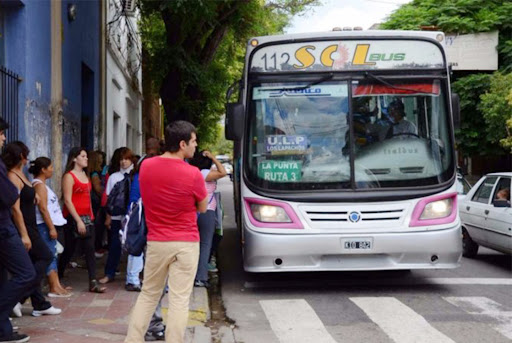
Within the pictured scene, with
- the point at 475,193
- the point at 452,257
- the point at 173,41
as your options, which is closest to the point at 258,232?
the point at 452,257

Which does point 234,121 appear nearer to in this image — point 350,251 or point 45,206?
point 350,251

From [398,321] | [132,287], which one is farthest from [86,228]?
[398,321]

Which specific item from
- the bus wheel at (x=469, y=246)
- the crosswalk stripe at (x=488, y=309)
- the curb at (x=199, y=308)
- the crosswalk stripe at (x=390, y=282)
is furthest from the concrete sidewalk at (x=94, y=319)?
the bus wheel at (x=469, y=246)

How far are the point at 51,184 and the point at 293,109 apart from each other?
413cm

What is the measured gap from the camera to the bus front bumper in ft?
28.1

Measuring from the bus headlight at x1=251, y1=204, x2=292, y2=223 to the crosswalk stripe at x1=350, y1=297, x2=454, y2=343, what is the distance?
1250 mm

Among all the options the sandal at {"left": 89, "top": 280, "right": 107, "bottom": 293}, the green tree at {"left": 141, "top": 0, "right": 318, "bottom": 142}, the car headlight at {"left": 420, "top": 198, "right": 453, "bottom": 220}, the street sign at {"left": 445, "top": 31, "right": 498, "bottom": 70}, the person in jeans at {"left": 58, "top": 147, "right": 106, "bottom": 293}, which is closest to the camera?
the person in jeans at {"left": 58, "top": 147, "right": 106, "bottom": 293}

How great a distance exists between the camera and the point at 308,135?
351 inches

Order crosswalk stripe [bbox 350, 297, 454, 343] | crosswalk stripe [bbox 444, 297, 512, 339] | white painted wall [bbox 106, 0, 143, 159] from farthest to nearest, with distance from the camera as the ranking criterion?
white painted wall [bbox 106, 0, 143, 159] → crosswalk stripe [bbox 444, 297, 512, 339] → crosswalk stripe [bbox 350, 297, 454, 343]

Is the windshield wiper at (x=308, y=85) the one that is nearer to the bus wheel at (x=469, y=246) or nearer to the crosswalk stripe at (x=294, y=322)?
the crosswalk stripe at (x=294, y=322)

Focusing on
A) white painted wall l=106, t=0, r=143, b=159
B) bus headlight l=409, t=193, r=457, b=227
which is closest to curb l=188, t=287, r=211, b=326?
bus headlight l=409, t=193, r=457, b=227

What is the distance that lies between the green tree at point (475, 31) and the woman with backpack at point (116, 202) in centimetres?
1880

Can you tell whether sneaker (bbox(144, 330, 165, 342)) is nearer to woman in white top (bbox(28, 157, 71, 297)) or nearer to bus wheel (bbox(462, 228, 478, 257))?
woman in white top (bbox(28, 157, 71, 297))

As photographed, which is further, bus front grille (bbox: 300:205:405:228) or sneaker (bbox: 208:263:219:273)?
sneaker (bbox: 208:263:219:273)
